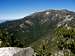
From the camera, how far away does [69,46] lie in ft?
430

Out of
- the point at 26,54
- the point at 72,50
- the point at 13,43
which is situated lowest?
the point at 72,50

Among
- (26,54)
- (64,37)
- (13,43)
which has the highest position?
(26,54)

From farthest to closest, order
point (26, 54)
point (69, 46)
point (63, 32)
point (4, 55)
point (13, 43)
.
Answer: point (63, 32)
point (69, 46)
point (13, 43)
point (26, 54)
point (4, 55)

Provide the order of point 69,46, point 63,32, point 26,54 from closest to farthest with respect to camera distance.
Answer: point 26,54 < point 69,46 < point 63,32

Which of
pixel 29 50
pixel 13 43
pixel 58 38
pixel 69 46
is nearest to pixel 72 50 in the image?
pixel 69 46

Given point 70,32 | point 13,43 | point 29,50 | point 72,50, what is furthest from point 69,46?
point 29,50

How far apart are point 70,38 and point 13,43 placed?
111 m

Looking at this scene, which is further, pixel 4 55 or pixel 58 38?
pixel 58 38

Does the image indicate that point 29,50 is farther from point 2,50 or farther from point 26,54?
point 2,50

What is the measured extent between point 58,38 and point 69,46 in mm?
10925

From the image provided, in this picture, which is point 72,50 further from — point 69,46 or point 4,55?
point 4,55

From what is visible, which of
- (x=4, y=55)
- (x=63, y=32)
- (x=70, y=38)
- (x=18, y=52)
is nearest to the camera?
(x=4, y=55)

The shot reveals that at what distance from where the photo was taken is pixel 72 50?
134750 millimetres

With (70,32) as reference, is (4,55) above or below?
above
